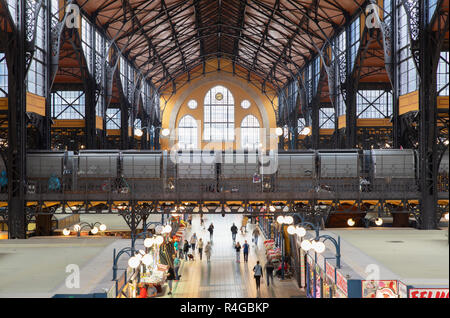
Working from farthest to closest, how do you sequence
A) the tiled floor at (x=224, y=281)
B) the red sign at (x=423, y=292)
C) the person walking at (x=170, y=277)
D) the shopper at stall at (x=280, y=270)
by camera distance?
the shopper at stall at (x=280, y=270)
the person walking at (x=170, y=277)
the tiled floor at (x=224, y=281)
the red sign at (x=423, y=292)

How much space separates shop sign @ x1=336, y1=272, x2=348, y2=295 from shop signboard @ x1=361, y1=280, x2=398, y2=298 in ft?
1.52

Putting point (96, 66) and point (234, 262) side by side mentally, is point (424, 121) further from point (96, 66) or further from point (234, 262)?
point (96, 66)

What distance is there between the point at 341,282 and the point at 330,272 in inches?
65.6

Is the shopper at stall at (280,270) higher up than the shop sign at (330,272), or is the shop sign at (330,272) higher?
the shop sign at (330,272)

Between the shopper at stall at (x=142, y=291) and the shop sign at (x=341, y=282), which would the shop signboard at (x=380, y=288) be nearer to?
the shop sign at (x=341, y=282)

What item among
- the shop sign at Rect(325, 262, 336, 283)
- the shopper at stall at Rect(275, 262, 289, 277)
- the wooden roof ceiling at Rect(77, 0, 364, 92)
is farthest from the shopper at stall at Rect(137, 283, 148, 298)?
the wooden roof ceiling at Rect(77, 0, 364, 92)

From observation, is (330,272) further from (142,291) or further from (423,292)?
(142,291)

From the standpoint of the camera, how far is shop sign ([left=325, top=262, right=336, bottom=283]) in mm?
13111

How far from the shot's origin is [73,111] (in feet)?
128

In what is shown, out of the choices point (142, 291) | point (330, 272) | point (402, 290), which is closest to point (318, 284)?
point (330, 272)

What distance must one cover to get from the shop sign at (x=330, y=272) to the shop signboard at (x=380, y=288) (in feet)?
5.72

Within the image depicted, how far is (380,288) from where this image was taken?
35.4 ft

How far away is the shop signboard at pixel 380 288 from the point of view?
1056 cm

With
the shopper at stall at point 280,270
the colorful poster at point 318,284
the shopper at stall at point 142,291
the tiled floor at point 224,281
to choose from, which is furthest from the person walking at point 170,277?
the colorful poster at point 318,284
